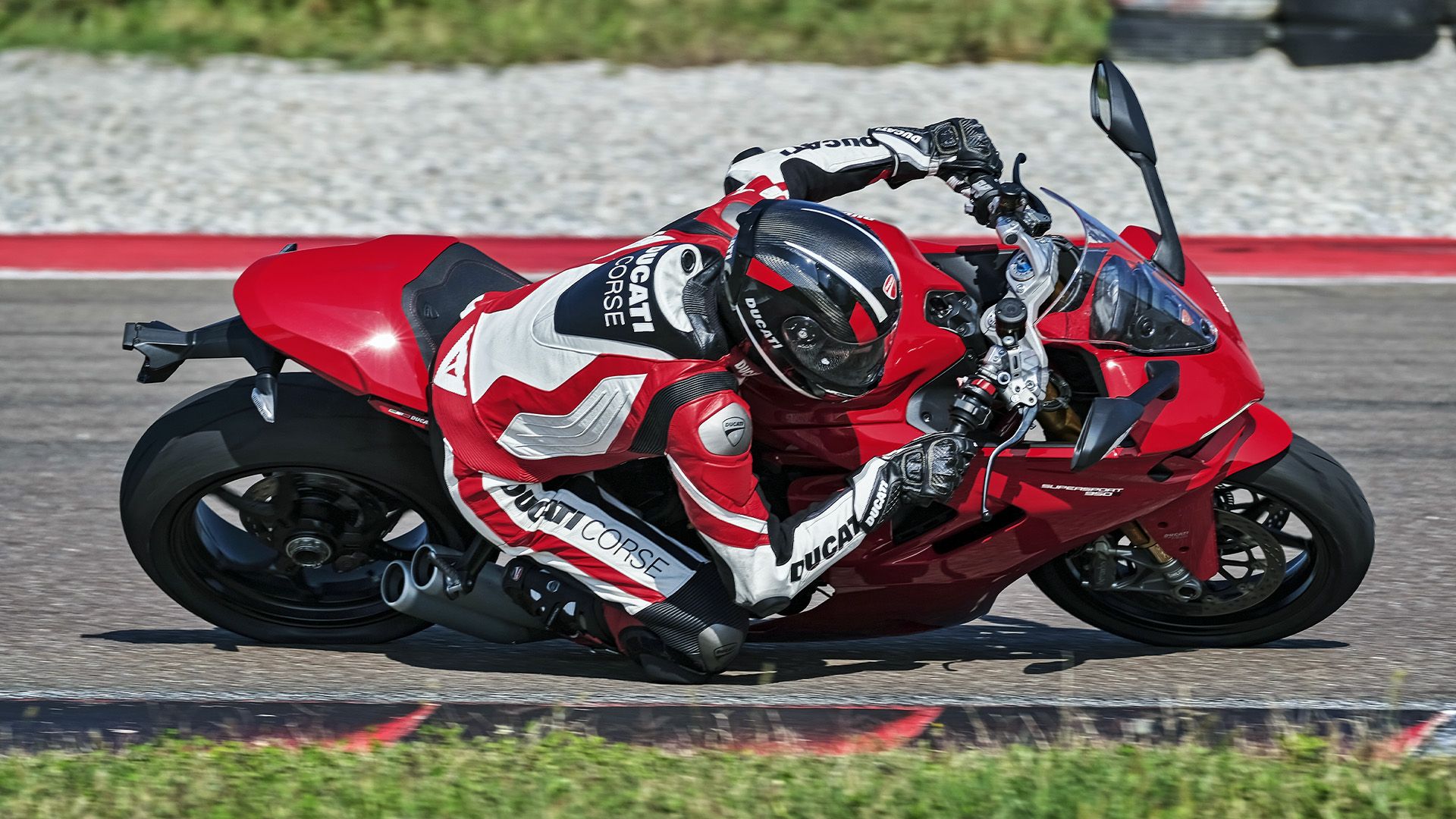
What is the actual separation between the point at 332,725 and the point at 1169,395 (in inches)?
81.0

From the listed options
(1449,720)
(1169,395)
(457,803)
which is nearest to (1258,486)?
(1169,395)

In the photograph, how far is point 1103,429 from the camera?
3525mm

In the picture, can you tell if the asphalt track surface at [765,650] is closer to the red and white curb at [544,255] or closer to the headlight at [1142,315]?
the headlight at [1142,315]

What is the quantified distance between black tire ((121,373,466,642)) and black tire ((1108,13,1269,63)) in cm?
869

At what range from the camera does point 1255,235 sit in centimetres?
899

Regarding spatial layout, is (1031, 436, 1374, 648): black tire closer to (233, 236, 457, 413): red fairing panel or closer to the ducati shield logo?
the ducati shield logo

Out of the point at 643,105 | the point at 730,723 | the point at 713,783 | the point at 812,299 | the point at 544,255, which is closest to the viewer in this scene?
the point at 713,783

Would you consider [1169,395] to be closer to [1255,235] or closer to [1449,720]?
[1449,720]

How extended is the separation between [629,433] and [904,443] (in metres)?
0.63

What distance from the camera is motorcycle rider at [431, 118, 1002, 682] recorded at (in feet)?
12.0

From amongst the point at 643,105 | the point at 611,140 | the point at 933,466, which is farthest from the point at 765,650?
the point at 643,105

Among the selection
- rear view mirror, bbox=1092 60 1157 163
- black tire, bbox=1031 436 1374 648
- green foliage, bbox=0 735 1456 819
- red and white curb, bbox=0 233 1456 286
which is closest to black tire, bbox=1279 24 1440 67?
red and white curb, bbox=0 233 1456 286

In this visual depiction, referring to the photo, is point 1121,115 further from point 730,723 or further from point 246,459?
point 246,459

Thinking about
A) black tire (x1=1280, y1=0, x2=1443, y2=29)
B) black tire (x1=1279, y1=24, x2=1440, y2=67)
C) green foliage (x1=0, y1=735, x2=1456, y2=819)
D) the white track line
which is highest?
black tire (x1=1280, y1=0, x2=1443, y2=29)
